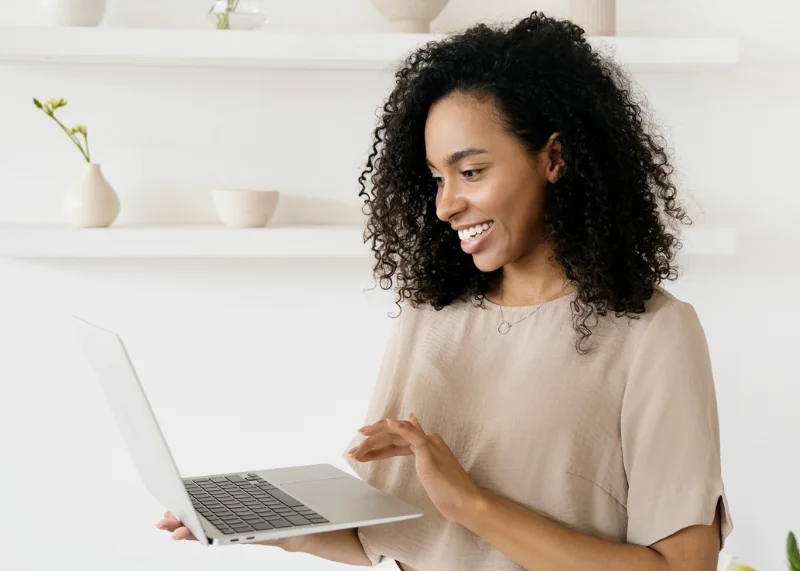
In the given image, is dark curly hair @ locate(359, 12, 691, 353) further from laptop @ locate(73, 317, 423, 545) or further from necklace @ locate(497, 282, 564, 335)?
laptop @ locate(73, 317, 423, 545)

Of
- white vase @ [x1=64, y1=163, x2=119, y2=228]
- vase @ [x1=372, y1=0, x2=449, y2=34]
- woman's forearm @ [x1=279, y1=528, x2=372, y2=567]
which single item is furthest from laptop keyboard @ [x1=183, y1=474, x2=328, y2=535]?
vase @ [x1=372, y1=0, x2=449, y2=34]

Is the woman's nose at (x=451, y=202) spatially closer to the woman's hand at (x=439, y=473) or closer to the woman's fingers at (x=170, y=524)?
the woman's hand at (x=439, y=473)

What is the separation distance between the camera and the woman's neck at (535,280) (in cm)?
124

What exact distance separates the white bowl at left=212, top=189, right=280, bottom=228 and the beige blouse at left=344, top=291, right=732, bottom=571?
799 mm

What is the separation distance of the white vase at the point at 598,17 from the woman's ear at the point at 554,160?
94cm

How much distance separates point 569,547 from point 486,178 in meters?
0.47

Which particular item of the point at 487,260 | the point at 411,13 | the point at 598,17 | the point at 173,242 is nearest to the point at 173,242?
the point at 173,242

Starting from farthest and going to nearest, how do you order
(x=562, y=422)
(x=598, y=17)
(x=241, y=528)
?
(x=598, y=17), (x=562, y=422), (x=241, y=528)

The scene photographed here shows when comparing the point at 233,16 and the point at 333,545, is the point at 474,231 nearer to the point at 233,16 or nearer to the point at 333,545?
the point at 333,545

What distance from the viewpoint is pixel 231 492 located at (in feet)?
3.97

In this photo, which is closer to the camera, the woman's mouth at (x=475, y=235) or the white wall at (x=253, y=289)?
the woman's mouth at (x=475, y=235)

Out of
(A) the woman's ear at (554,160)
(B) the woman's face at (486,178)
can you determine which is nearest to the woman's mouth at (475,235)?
(B) the woman's face at (486,178)

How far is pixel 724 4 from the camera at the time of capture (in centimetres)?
221

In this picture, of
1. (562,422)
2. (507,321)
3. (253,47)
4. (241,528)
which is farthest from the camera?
(253,47)
